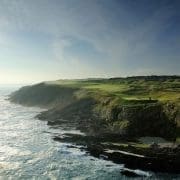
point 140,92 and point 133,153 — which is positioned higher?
point 140,92

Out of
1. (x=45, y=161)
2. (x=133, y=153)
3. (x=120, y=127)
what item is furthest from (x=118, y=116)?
(x=45, y=161)

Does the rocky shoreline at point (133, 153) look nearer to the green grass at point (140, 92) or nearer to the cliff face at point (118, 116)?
the cliff face at point (118, 116)

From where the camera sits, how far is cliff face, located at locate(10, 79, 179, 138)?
7069 cm

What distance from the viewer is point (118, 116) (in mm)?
79312

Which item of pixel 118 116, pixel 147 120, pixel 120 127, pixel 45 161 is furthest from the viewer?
pixel 118 116

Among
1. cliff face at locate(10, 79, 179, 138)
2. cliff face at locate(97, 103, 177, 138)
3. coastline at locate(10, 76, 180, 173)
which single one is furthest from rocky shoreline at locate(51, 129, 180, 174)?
cliff face at locate(10, 79, 179, 138)

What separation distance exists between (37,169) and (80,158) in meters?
8.76

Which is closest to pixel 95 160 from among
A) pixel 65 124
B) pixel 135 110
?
pixel 135 110

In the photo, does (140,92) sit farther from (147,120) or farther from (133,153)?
(133,153)

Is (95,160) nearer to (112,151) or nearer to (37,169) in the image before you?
(112,151)

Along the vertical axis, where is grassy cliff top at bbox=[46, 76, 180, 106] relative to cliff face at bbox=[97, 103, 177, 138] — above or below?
above

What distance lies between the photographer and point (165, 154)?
2238 inches

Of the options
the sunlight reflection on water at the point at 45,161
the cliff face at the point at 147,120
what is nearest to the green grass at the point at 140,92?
the cliff face at the point at 147,120

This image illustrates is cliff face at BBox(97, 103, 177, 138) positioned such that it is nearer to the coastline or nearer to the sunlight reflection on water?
the coastline
